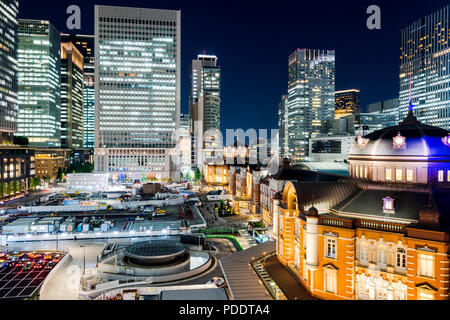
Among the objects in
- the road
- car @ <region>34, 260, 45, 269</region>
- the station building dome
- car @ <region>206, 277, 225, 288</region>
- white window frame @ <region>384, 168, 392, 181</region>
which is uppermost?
the station building dome

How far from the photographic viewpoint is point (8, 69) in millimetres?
118500

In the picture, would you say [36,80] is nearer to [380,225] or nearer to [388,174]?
[388,174]

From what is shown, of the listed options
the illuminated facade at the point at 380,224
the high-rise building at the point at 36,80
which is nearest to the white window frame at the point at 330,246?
the illuminated facade at the point at 380,224

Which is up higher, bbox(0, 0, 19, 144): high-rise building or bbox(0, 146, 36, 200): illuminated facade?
bbox(0, 0, 19, 144): high-rise building

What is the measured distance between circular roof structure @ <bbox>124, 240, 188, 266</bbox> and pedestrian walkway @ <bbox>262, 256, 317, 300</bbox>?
13159 millimetres

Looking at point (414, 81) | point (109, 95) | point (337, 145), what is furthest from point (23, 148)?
point (414, 81)

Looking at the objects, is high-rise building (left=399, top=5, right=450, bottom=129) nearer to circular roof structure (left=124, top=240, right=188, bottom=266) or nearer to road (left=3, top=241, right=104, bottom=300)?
circular roof structure (left=124, top=240, right=188, bottom=266)

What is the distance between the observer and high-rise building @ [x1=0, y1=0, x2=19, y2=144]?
114750mm

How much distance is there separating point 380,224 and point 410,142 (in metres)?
11.1

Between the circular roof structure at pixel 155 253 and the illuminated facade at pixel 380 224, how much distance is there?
15.3 meters

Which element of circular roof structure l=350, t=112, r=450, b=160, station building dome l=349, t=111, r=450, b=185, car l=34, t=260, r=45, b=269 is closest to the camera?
station building dome l=349, t=111, r=450, b=185

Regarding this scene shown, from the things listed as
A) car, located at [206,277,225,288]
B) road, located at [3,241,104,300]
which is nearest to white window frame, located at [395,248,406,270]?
car, located at [206,277,225,288]

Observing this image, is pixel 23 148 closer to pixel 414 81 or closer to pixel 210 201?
pixel 210 201

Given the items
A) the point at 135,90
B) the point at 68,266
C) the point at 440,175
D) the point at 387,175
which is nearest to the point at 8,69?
the point at 135,90
